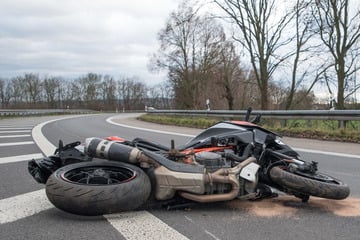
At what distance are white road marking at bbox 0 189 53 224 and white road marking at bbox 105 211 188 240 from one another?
815 mm

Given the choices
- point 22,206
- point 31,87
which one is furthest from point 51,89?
point 22,206

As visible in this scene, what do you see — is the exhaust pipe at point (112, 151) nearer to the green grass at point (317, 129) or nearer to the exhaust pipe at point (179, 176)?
the exhaust pipe at point (179, 176)

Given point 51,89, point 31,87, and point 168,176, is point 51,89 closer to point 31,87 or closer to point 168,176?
point 31,87

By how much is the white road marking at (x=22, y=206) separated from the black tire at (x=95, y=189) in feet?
1.26

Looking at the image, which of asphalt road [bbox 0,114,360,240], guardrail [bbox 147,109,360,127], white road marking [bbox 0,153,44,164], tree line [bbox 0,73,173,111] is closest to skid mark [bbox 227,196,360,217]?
asphalt road [bbox 0,114,360,240]

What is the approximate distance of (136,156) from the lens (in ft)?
12.1

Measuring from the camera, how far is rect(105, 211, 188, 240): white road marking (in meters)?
2.99

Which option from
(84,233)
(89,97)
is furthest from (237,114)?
(89,97)

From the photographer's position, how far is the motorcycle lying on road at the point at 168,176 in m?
3.35

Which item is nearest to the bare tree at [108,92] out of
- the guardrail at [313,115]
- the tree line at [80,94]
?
the tree line at [80,94]

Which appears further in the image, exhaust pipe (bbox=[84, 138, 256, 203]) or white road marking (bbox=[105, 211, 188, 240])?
exhaust pipe (bbox=[84, 138, 256, 203])

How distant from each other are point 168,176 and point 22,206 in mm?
1567

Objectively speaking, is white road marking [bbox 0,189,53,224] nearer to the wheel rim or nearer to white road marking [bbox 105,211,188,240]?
the wheel rim

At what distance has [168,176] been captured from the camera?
357 cm
